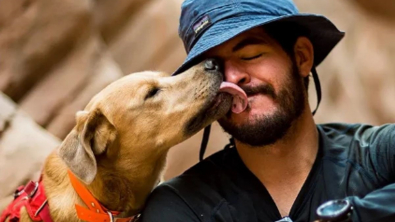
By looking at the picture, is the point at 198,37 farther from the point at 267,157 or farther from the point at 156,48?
the point at 156,48

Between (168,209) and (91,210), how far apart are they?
0.32m

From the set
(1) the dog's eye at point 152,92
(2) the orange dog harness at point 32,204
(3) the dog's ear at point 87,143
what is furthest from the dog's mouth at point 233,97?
(2) the orange dog harness at point 32,204

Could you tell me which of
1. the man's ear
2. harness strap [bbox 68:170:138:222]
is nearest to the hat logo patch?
the man's ear

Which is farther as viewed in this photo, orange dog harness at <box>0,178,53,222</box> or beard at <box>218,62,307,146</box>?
orange dog harness at <box>0,178,53,222</box>

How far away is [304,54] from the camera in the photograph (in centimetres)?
179

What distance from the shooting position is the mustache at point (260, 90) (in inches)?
63.4

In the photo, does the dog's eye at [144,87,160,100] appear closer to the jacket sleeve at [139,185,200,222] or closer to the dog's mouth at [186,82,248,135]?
the dog's mouth at [186,82,248,135]

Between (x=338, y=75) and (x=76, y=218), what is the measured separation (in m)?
2.46

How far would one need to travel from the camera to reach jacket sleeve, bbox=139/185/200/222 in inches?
58.7

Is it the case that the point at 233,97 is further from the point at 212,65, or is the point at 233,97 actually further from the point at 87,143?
the point at 87,143

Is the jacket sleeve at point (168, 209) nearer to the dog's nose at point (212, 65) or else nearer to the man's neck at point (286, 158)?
the man's neck at point (286, 158)

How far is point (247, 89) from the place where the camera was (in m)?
1.61

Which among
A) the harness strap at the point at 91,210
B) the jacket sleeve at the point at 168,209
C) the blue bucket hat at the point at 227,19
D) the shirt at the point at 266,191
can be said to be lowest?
the shirt at the point at 266,191

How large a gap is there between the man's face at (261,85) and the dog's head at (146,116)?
0.33 feet
